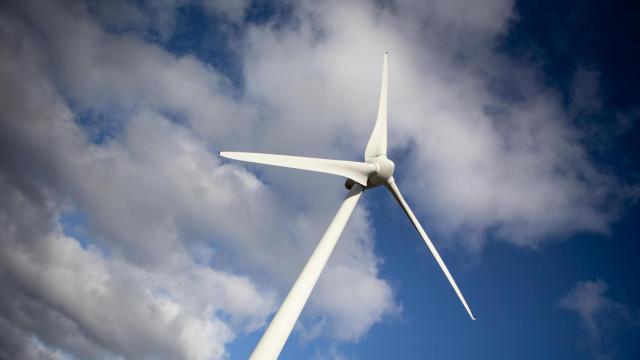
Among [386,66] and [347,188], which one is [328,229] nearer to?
[347,188]

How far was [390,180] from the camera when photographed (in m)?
28.7

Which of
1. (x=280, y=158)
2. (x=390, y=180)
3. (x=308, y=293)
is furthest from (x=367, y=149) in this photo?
(x=308, y=293)

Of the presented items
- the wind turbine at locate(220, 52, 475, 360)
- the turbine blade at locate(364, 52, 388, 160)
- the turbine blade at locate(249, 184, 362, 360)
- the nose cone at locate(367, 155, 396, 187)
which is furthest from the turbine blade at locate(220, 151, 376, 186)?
the turbine blade at locate(249, 184, 362, 360)

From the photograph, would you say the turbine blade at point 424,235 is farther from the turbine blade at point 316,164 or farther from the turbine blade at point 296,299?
the turbine blade at point 296,299

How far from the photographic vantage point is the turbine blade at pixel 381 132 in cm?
3003

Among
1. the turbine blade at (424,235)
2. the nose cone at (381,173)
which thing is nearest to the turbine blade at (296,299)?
the nose cone at (381,173)

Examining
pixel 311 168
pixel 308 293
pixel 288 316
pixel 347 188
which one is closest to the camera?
pixel 288 316

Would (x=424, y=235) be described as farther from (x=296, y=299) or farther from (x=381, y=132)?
(x=296, y=299)

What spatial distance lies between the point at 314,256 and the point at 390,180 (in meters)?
11.1

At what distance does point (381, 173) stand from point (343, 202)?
12.8 feet

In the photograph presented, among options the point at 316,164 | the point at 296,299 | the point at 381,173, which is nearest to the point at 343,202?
the point at 316,164

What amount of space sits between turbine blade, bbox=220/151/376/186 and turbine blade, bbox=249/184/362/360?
371 centimetres

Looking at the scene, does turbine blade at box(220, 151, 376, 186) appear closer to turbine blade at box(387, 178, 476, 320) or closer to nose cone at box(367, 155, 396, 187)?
nose cone at box(367, 155, 396, 187)

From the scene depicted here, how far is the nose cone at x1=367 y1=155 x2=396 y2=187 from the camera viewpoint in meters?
27.9
